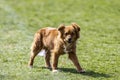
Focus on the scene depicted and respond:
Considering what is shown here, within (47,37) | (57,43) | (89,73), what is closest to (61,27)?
(57,43)

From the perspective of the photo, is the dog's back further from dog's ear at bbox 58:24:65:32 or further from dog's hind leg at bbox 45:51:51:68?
dog's ear at bbox 58:24:65:32

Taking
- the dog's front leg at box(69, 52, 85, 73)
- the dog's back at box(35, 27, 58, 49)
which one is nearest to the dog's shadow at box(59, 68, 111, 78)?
the dog's front leg at box(69, 52, 85, 73)

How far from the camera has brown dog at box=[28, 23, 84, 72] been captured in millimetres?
9906

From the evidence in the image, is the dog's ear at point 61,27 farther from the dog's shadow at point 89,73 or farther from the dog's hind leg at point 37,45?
the dog's shadow at point 89,73

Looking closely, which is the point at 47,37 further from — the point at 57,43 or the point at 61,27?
the point at 61,27

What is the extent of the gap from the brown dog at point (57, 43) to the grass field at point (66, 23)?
0.27m

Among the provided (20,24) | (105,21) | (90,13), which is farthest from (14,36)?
(90,13)

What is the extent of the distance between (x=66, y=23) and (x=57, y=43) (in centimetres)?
772

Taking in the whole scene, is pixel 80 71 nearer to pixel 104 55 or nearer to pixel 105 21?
pixel 104 55

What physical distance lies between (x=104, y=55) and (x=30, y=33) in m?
3.65

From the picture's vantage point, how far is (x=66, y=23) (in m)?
17.9

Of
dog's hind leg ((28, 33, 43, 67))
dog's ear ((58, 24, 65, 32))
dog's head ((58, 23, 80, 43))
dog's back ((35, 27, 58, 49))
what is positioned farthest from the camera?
dog's hind leg ((28, 33, 43, 67))

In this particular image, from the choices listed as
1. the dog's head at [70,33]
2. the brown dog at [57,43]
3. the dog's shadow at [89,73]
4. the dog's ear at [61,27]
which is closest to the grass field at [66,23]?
the dog's shadow at [89,73]

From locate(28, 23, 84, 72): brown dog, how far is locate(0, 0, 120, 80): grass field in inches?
10.6
